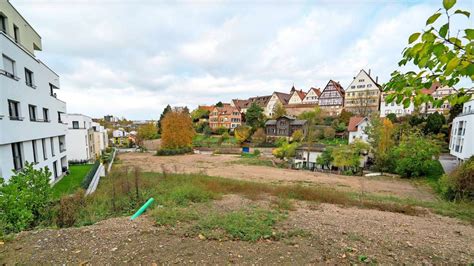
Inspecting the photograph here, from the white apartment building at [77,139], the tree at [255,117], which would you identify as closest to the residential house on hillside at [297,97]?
the tree at [255,117]

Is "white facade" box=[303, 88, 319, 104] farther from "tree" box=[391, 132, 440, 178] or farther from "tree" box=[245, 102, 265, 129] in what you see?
"tree" box=[391, 132, 440, 178]

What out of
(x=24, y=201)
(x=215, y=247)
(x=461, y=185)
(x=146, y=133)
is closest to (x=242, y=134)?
(x=146, y=133)

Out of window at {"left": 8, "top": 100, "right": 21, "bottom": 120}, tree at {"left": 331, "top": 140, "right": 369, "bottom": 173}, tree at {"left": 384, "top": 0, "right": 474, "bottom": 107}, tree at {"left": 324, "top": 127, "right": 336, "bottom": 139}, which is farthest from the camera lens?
tree at {"left": 324, "top": 127, "right": 336, "bottom": 139}

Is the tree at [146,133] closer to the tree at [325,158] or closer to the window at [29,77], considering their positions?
the window at [29,77]

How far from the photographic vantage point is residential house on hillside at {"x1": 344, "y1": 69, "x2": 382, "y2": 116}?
152 feet

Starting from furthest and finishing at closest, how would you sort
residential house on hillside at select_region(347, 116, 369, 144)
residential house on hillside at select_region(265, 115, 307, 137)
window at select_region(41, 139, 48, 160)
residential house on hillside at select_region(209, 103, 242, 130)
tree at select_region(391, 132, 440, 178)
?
residential house on hillside at select_region(209, 103, 242, 130) → residential house on hillside at select_region(265, 115, 307, 137) → residential house on hillside at select_region(347, 116, 369, 144) → tree at select_region(391, 132, 440, 178) → window at select_region(41, 139, 48, 160)

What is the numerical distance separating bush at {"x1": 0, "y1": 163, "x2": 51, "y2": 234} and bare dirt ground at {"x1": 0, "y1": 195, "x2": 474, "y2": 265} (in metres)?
0.77

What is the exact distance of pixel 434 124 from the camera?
99.7 ft

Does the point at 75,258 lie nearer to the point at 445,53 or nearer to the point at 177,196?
the point at 177,196

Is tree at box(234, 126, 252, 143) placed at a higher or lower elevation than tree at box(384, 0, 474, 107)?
lower

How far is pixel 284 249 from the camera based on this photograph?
3.88 m

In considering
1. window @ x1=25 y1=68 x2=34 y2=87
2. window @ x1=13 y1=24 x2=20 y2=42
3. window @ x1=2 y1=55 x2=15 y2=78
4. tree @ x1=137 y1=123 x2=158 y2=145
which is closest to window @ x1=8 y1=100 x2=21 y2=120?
window @ x1=2 y1=55 x2=15 y2=78

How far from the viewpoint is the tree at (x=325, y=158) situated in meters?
26.3

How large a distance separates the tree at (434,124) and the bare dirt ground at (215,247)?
1375 inches
